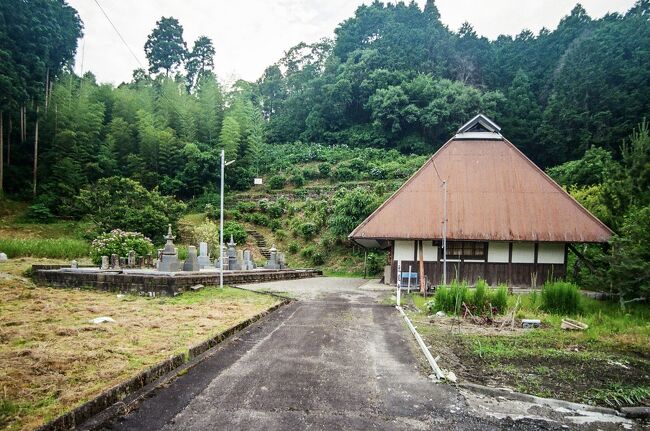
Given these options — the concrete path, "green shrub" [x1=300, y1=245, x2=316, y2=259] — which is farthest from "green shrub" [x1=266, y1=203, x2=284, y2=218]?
the concrete path

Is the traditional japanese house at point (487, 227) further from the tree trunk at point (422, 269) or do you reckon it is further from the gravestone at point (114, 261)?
the gravestone at point (114, 261)

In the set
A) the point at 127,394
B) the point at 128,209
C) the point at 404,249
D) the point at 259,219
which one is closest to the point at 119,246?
the point at 128,209

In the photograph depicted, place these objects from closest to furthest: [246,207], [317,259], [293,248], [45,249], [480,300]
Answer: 1. [480,300]
2. [45,249]
3. [317,259]
4. [293,248]
5. [246,207]

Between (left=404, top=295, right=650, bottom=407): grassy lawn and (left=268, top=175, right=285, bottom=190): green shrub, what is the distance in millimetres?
25429

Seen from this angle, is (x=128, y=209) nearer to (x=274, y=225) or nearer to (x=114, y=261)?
(x=114, y=261)

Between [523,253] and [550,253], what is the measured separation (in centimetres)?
96

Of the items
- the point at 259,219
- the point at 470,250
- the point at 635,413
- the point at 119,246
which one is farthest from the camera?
the point at 259,219

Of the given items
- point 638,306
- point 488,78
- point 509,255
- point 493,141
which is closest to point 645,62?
point 488,78

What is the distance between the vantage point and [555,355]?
19.5 feet

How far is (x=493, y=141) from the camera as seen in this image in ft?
56.8

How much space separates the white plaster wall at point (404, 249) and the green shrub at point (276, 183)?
19869mm

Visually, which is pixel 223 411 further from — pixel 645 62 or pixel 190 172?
pixel 645 62

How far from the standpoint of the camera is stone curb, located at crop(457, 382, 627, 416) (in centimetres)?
398

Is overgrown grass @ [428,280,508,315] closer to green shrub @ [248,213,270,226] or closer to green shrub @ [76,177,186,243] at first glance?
green shrub @ [76,177,186,243]
